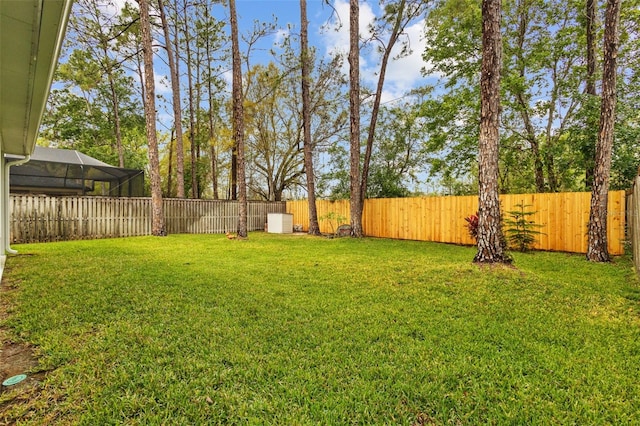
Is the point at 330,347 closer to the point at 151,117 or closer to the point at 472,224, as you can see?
the point at 472,224

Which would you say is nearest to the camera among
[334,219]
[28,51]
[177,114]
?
[28,51]

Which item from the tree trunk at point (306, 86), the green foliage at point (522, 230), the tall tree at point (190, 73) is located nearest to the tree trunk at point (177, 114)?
the tall tree at point (190, 73)

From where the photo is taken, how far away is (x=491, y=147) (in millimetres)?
4414

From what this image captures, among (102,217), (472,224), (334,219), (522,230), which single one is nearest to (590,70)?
(522,230)

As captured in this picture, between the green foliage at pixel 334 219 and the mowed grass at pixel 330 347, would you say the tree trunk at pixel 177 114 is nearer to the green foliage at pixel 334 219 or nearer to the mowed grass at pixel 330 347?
the green foliage at pixel 334 219

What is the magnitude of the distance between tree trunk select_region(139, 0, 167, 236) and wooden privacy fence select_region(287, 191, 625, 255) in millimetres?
6094

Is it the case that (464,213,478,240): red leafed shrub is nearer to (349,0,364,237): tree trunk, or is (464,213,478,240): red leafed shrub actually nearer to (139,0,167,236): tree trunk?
(349,0,364,237): tree trunk

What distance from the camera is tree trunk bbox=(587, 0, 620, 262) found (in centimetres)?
490

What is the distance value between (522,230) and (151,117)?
35.4 ft

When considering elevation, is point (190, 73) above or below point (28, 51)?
above

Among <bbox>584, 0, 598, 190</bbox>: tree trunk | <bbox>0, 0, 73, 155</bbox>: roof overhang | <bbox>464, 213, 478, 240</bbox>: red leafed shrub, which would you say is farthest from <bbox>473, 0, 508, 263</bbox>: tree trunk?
<bbox>584, 0, 598, 190</bbox>: tree trunk

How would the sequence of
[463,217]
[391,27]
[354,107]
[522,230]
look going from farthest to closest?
[391,27] → [354,107] → [463,217] → [522,230]

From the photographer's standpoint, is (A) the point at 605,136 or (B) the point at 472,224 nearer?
(A) the point at 605,136

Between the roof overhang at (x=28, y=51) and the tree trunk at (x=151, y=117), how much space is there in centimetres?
646
